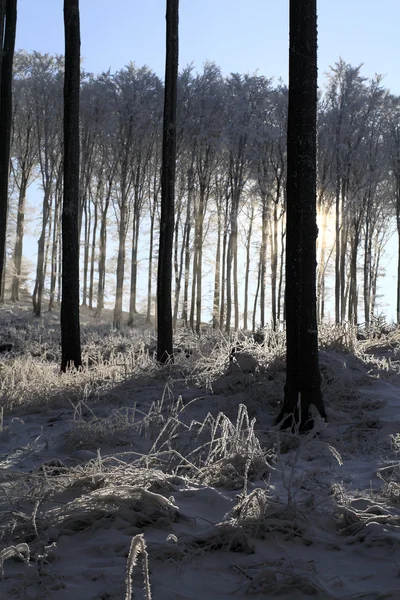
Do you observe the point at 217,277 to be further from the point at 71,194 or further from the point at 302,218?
the point at 302,218

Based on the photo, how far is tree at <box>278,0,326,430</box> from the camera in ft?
16.4

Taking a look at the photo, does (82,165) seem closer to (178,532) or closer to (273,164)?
(273,164)

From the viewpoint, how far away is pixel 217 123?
75.9ft

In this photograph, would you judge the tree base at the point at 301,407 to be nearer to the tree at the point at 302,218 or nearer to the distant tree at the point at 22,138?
the tree at the point at 302,218

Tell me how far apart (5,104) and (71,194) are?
2830 millimetres

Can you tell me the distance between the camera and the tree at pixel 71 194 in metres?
8.95

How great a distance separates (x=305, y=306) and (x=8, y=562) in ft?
11.1

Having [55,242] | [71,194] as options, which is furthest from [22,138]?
[71,194]

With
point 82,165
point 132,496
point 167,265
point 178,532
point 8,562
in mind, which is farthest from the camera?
point 82,165

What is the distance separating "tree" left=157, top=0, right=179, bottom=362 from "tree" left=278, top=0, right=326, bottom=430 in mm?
4343

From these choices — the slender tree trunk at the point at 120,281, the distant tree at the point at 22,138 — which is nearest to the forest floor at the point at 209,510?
the slender tree trunk at the point at 120,281

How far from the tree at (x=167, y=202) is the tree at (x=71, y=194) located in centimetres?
138

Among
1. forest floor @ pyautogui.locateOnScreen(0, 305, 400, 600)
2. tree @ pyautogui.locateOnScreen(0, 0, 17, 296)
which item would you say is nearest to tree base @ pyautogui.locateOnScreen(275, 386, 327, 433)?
forest floor @ pyautogui.locateOnScreen(0, 305, 400, 600)

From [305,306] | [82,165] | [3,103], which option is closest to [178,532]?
[305,306]
